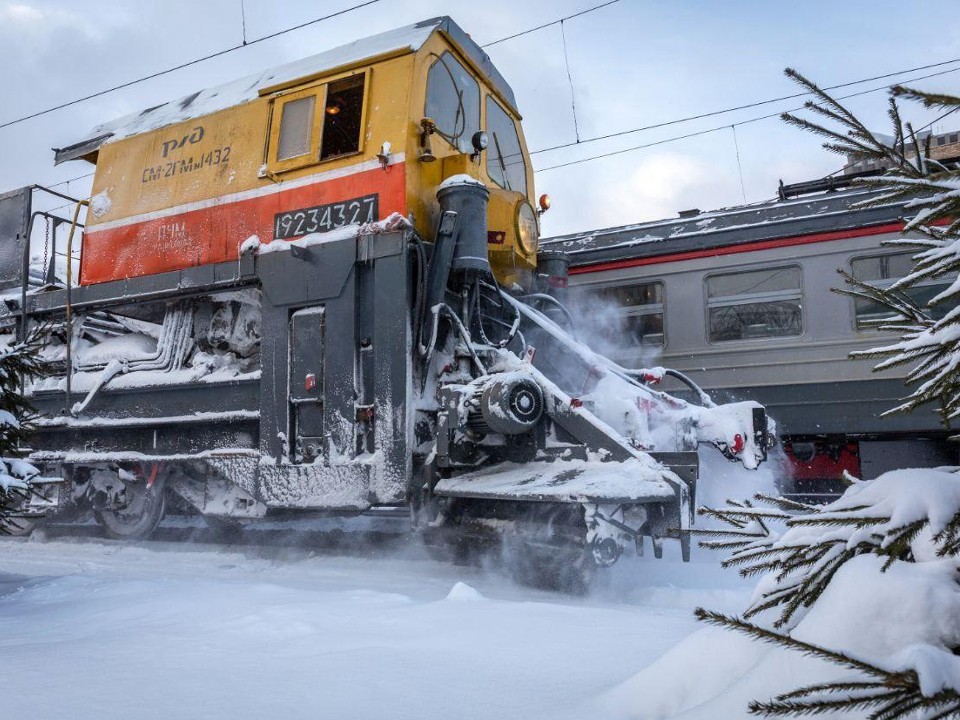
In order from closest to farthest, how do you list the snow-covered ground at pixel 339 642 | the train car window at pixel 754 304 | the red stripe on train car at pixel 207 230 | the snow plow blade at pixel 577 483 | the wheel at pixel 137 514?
the snow-covered ground at pixel 339 642, the snow plow blade at pixel 577 483, the red stripe on train car at pixel 207 230, the wheel at pixel 137 514, the train car window at pixel 754 304

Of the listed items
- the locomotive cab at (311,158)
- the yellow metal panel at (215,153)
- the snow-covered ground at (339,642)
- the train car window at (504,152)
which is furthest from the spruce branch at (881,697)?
the train car window at (504,152)

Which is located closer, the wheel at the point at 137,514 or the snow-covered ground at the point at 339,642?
the snow-covered ground at the point at 339,642

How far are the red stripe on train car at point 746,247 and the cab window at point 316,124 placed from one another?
3.16 m

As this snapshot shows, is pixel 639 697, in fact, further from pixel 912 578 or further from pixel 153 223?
pixel 153 223

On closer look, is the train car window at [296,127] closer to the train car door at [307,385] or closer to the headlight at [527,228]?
the train car door at [307,385]

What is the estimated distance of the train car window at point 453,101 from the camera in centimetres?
554

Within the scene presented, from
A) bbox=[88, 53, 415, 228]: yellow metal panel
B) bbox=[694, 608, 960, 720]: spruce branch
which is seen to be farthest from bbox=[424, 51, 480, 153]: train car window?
bbox=[694, 608, 960, 720]: spruce branch

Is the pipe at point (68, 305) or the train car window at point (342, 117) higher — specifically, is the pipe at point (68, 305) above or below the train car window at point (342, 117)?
below

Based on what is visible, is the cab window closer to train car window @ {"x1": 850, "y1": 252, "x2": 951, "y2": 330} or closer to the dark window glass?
the dark window glass

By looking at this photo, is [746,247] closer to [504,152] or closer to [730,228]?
[730,228]

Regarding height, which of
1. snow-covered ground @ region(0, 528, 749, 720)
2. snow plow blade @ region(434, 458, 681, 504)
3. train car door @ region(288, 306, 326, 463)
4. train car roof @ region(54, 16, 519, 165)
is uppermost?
train car roof @ region(54, 16, 519, 165)

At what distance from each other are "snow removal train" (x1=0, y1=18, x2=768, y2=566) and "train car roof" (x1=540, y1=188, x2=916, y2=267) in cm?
125

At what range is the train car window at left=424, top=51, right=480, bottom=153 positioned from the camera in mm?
5539

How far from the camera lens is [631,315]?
7.55 meters
